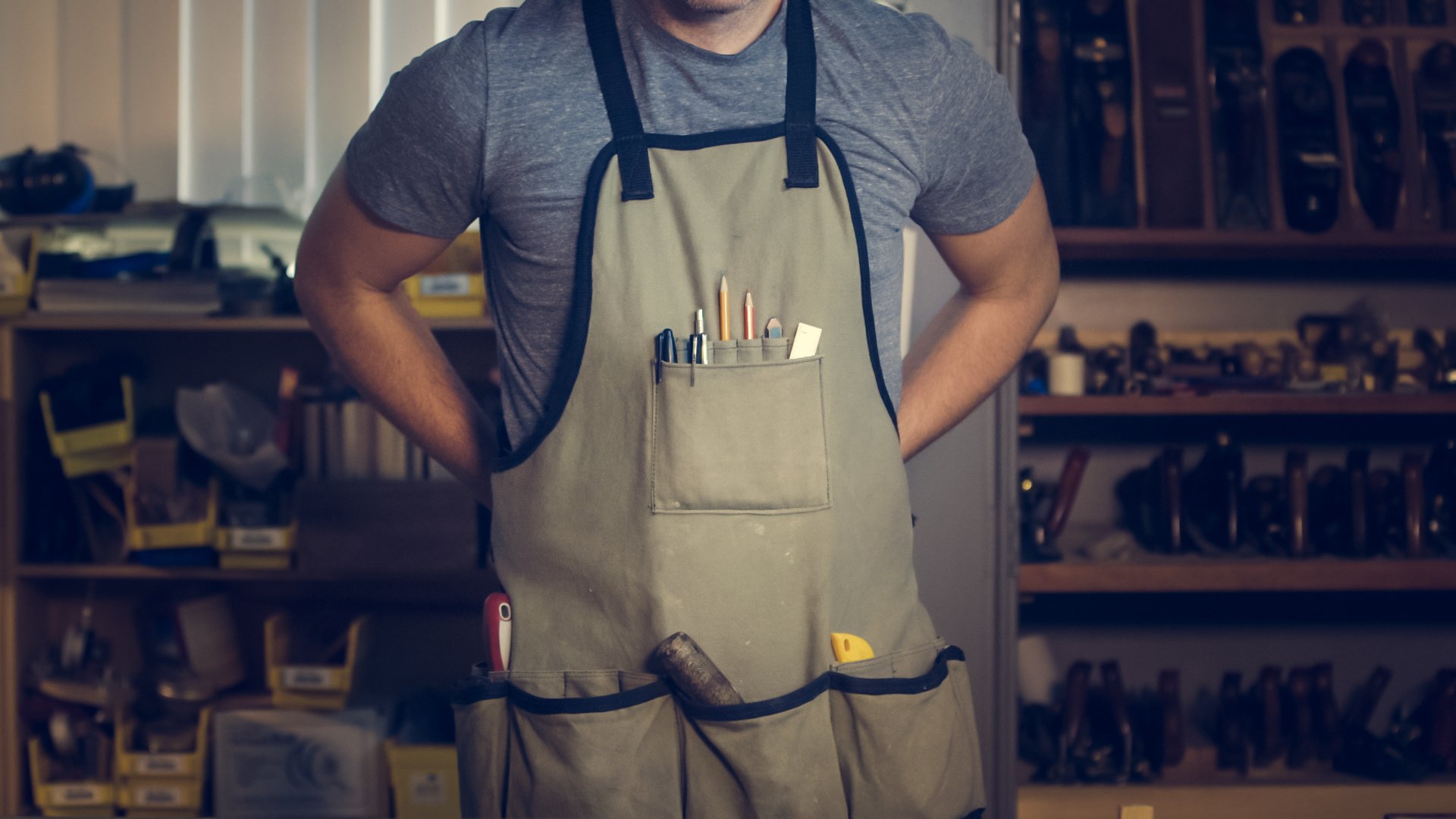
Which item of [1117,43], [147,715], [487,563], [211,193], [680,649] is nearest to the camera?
[680,649]

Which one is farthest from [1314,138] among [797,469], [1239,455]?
[797,469]

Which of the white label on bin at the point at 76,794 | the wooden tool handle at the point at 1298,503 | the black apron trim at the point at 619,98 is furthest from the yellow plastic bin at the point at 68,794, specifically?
the wooden tool handle at the point at 1298,503

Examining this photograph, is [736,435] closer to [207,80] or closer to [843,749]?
[843,749]

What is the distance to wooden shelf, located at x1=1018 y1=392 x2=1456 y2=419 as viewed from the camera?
2.16m

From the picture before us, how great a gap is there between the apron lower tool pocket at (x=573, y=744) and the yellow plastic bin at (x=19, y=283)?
82.3 inches

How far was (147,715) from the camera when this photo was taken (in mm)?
2602

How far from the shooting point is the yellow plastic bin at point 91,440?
2463 mm

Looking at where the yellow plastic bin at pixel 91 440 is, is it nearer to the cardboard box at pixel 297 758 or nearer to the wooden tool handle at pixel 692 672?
the cardboard box at pixel 297 758

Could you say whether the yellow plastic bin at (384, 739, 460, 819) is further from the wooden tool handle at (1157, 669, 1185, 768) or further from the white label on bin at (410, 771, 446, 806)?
the wooden tool handle at (1157, 669, 1185, 768)

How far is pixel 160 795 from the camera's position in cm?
247

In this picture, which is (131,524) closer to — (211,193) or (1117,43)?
(211,193)

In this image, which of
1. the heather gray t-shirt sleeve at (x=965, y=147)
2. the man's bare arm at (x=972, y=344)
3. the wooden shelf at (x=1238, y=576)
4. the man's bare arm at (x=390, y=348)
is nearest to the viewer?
the heather gray t-shirt sleeve at (x=965, y=147)

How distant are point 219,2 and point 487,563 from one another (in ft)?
5.33

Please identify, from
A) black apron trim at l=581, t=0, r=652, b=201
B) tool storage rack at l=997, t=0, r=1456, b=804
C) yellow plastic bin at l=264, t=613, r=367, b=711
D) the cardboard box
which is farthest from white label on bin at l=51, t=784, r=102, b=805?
black apron trim at l=581, t=0, r=652, b=201
